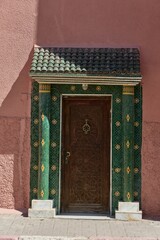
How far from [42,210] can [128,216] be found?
5.04ft

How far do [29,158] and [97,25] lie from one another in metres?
2.78

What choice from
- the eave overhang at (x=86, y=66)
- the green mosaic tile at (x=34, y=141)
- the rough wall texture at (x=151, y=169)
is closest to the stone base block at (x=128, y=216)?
the rough wall texture at (x=151, y=169)

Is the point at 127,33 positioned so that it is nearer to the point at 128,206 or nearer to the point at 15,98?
the point at 15,98

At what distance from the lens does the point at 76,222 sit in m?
8.38

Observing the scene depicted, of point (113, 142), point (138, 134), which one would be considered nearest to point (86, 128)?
point (113, 142)

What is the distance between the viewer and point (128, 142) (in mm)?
8641

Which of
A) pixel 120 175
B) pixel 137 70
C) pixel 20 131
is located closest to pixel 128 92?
pixel 137 70

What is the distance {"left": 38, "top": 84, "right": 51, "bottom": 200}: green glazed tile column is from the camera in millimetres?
8688

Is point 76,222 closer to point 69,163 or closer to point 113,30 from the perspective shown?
point 69,163

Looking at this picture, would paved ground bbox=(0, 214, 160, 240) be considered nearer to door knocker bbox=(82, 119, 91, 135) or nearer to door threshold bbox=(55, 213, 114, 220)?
door threshold bbox=(55, 213, 114, 220)

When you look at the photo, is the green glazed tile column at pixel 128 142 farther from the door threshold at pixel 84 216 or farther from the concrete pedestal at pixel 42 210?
the concrete pedestal at pixel 42 210

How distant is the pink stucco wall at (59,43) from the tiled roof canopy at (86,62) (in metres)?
0.21

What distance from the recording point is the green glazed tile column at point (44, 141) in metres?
8.69

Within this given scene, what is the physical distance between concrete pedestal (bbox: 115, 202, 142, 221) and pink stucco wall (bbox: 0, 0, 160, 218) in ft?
1.71
